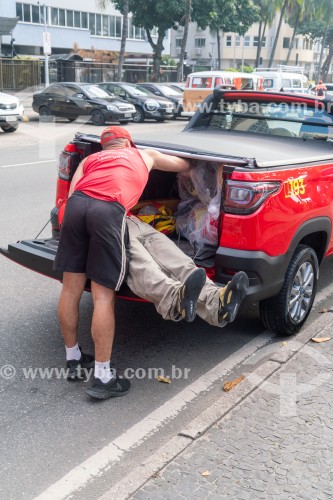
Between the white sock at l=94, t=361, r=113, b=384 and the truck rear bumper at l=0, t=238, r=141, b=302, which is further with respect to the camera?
the truck rear bumper at l=0, t=238, r=141, b=302

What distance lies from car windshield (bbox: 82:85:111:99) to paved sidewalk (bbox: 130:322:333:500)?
68.1 ft

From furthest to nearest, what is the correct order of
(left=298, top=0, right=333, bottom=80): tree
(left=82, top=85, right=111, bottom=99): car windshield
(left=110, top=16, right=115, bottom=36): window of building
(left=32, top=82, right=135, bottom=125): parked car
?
1. (left=298, top=0, right=333, bottom=80): tree
2. (left=110, top=16, right=115, bottom=36): window of building
3. (left=82, top=85, right=111, bottom=99): car windshield
4. (left=32, top=82, right=135, bottom=125): parked car

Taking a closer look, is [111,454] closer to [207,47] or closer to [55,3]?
[55,3]

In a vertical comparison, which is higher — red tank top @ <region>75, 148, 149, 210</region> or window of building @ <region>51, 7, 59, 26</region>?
window of building @ <region>51, 7, 59, 26</region>

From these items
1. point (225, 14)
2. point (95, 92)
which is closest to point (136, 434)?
point (95, 92)

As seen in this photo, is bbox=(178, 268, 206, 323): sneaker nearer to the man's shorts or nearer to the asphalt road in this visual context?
the man's shorts

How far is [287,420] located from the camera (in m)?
3.57

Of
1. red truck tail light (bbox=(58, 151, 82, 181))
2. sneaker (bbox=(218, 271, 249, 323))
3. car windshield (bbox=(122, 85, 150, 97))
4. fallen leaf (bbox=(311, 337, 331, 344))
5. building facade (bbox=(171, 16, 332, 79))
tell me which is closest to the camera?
sneaker (bbox=(218, 271, 249, 323))

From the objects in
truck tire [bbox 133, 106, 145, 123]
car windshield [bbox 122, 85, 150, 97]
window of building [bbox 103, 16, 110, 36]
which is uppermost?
window of building [bbox 103, 16, 110, 36]

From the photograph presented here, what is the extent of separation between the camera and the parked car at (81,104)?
2292cm

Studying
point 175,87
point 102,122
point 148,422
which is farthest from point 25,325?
point 175,87

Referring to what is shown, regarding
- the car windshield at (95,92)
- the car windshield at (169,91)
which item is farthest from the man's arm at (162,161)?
the car windshield at (169,91)

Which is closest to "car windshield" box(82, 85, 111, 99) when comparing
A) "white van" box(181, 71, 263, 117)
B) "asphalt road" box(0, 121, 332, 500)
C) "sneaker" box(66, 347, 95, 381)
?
"white van" box(181, 71, 263, 117)

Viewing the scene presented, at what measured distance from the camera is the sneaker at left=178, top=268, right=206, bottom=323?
12.0ft
